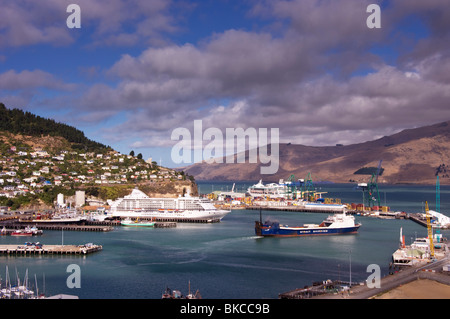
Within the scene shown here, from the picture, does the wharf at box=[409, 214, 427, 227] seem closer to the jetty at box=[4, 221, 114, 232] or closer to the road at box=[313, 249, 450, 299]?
the road at box=[313, 249, 450, 299]

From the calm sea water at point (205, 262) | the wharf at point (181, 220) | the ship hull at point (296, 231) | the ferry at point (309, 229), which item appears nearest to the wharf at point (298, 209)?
the wharf at point (181, 220)

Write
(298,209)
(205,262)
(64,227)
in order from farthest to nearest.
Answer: (298,209)
(64,227)
(205,262)

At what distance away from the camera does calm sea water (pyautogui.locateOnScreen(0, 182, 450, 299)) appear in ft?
94.4

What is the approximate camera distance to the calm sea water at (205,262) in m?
28.8

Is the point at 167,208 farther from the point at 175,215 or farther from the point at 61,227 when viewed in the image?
the point at 61,227

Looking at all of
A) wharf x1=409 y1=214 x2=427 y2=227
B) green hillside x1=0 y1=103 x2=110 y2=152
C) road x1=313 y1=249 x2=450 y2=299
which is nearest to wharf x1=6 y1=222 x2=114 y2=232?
road x1=313 y1=249 x2=450 y2=299

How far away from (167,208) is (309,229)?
31795 millimetres

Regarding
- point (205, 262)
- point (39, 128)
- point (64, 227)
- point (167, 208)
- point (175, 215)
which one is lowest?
point (205, 262)

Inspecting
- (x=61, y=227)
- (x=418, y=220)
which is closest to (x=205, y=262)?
(x=61, y=227)

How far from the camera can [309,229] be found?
182 feet

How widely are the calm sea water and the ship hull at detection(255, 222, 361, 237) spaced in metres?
1.31

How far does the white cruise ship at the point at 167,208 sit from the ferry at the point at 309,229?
63.8ft

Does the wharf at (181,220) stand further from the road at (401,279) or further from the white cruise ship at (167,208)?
the road at (401,279)
